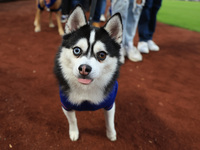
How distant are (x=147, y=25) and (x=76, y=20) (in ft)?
9.62

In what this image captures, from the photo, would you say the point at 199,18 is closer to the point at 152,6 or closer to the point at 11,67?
the point at 152,6

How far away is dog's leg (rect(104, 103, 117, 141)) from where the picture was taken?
1514 mm

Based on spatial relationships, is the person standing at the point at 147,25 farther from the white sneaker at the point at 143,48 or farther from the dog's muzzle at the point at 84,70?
the dog's muzzle at the point at 84,70

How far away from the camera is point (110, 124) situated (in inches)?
62.6

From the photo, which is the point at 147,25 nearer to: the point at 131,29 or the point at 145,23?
the point at 145,23

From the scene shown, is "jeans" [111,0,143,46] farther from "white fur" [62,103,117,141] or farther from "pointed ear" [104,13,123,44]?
"white fur" [62,103,117,141]

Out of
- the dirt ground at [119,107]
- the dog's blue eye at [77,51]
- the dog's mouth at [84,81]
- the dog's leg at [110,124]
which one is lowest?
the dirt ground at [119,107]

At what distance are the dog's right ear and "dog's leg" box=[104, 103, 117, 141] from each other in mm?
854

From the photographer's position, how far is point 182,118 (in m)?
2.00

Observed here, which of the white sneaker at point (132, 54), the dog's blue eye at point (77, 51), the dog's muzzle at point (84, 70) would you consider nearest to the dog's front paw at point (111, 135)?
the dog's muzzle at point (84, 70)

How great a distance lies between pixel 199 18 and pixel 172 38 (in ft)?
12.7

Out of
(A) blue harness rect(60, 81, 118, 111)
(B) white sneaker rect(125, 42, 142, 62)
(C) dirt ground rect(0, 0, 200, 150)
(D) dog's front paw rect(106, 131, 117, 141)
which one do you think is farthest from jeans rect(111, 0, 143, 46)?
(D) dog's front paw rect(106, 131, 117, 141)

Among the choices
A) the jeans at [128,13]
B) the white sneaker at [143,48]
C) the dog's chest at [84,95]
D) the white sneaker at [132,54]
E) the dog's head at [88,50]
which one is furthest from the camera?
the white sneaker at [143,48]

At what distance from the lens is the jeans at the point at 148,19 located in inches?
139
